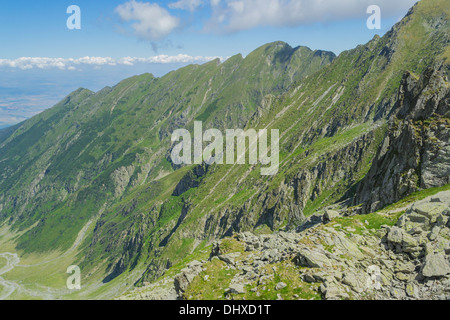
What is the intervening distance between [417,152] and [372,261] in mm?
32691

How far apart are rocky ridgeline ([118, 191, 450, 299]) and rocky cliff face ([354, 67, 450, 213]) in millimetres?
14513

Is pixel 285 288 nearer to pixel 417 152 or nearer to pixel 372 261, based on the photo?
pixel 372 261

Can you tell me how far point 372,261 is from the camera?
95.5 feet

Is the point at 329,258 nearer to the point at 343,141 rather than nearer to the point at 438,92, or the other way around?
the point at 438,92

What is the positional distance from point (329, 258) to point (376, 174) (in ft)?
148

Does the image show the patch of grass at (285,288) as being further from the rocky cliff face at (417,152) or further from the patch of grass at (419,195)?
the rocky cliff face at (417,152)

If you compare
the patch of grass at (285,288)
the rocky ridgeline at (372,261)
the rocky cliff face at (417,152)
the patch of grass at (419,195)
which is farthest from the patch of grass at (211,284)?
the rocky cliff face at (417,152)

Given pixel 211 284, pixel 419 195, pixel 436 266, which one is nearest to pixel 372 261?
pixel 436 266

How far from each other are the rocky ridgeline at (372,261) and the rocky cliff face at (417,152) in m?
14.5

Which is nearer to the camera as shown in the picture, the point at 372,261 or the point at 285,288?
the point at 285,288

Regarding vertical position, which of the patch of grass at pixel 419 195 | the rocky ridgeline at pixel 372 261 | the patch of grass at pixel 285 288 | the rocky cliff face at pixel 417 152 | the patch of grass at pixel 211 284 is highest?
the rocky cliff face at pixel 417 152

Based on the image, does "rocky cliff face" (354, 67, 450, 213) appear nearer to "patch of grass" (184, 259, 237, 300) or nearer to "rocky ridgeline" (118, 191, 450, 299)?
"rocky ridgeline" (118, 191, 450, 299)

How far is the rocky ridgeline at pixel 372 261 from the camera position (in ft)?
82.6
